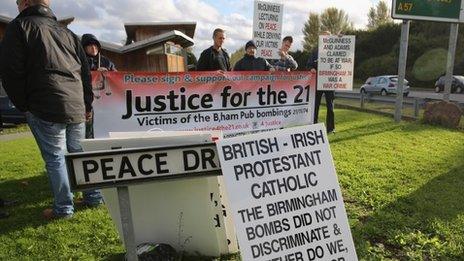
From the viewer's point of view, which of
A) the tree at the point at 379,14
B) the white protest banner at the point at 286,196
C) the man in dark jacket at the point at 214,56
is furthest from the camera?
the tree at the point at 379,14

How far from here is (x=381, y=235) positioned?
13.6 ft

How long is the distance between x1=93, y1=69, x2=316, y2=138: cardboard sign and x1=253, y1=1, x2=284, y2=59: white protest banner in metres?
3.22

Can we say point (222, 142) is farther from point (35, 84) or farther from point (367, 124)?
point (367, 124)

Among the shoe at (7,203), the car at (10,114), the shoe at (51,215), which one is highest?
the shoe at (51,215)

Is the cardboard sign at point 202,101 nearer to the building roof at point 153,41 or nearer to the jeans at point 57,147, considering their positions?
the jeans at point 57,147

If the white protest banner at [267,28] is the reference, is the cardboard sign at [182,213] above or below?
below

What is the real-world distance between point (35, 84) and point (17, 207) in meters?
1.72

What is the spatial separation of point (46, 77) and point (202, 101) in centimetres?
207

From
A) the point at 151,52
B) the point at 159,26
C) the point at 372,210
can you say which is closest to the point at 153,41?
the point at 151,52

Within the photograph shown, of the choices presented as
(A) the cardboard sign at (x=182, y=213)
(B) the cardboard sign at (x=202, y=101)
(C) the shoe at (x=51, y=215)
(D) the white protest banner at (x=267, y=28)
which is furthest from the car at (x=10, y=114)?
(A) the cardboard sign at (x=182, y=213)

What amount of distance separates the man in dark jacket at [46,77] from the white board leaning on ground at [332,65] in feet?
18.7

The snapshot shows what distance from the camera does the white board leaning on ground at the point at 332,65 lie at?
912cm

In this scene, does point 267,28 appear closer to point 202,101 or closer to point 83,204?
point 202,101

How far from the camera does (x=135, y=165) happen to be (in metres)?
2.56
